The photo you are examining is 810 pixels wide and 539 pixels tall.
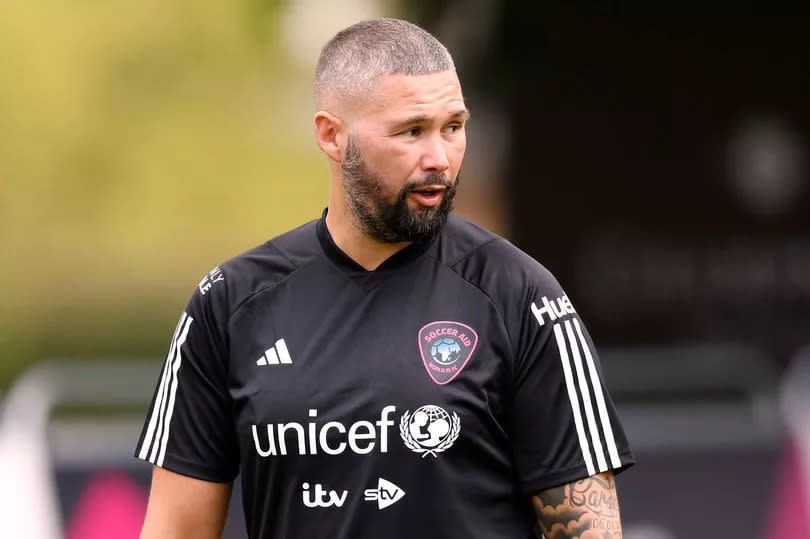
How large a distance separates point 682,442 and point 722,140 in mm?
2927

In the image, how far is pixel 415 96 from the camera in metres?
3.23

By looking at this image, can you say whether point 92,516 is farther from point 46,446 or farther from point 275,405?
point 275,405

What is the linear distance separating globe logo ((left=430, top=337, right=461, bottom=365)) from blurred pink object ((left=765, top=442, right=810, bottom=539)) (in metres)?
3.95

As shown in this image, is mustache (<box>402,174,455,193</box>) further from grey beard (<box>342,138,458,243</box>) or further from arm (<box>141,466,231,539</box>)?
arm (<box>141,466,231,539</box>)

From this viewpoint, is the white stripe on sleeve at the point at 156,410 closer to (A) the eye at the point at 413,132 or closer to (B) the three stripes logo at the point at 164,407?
(B) the three stripes logo at the point at 164,407

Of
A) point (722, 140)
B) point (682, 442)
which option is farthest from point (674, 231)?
point (682, 442)

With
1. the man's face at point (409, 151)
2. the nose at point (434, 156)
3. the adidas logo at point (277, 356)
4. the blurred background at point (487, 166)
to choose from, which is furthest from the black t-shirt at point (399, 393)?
the blurred background at point (487, 166)

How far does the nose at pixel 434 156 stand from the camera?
3.21 m

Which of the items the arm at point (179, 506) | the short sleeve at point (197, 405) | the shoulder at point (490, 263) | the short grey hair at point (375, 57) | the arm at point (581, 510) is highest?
the short grey hair at point (375, 57)

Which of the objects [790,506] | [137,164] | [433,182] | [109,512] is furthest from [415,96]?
[137,164]

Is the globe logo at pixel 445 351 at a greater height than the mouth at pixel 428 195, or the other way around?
the mouth at pixel 428 195

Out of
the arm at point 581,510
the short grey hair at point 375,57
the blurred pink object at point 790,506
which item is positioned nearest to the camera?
the arm at point 581,510

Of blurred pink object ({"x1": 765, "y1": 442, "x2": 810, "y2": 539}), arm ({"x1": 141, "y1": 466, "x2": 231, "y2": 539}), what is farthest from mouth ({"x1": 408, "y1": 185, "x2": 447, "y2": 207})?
blurred pink object ({"x1": 765, "y1": 442, "x2": 810, "y2": 539})

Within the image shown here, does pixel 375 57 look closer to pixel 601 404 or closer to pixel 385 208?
pixel 385 208
